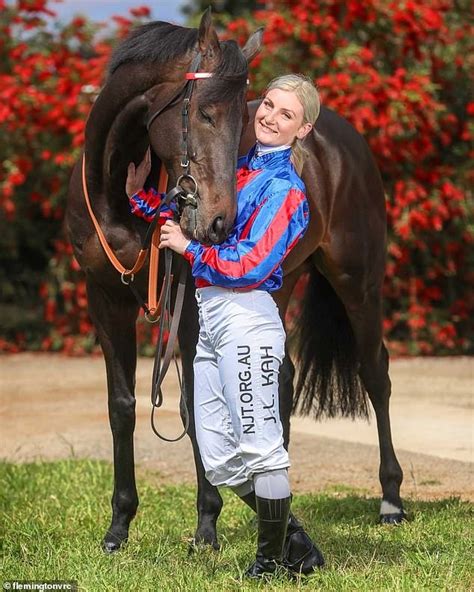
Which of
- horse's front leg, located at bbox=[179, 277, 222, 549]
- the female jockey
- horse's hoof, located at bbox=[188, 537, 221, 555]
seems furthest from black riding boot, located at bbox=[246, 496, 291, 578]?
horse's front leg, located at bbox=[179, 277, 222, 549]

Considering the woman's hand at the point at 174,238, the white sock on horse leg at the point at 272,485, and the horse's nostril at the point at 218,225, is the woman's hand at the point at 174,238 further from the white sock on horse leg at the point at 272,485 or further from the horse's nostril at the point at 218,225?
the white sock on horse leg at the point at 272,485

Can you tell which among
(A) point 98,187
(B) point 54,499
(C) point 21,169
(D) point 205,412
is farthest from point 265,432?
(C) point 21,169

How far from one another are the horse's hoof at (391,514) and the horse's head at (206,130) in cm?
190

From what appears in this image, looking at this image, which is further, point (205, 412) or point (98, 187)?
point (98, 187)

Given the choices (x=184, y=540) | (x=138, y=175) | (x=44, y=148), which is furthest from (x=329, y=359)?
(x=44, y=148)

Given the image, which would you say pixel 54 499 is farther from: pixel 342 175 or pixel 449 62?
pixel 449 62

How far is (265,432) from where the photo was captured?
335cm

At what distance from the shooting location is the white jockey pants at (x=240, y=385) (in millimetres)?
3342

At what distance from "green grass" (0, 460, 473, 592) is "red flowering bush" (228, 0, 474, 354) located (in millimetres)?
4353

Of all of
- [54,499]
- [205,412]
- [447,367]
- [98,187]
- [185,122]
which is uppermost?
[185,122]

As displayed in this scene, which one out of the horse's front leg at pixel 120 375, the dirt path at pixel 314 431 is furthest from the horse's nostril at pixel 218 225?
the dirt path at pixel 314 431

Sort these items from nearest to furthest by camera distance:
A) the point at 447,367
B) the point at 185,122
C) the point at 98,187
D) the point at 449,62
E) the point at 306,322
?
Result: the point at 185,122 < the point at 98,187 < the point at 306,322 < the point at 447,367 < the point at 449,62

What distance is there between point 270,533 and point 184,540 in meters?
0.99

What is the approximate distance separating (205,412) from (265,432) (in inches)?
9.0
